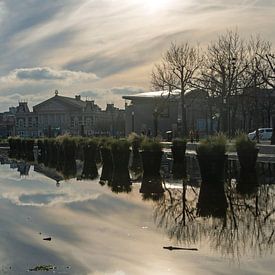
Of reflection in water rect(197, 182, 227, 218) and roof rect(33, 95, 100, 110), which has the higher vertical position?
roof rect(33, 95, 100, 110)

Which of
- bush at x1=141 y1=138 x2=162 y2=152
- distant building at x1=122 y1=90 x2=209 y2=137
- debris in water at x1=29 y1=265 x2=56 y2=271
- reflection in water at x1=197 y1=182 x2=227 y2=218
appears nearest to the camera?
debris in water at x1=29 y1=265 x2=56 y2=271

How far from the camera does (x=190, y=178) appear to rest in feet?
65.6

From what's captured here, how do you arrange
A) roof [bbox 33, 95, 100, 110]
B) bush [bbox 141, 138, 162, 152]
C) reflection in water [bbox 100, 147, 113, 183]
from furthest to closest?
roof [bbox 33, 95, 100, 110], reflection in water [bbox 100, 147, 113, 183], bush [bbox 141, 138, 162, 152]

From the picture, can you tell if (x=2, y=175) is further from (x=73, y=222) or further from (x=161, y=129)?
(x=161, y=129)

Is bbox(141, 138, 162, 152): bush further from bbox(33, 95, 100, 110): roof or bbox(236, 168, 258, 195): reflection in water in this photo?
bbox(33, 95, 100, 110): roof

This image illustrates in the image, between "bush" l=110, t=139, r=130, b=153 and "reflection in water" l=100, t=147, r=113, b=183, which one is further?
"bush" l=110, t=139, r=130, b=153

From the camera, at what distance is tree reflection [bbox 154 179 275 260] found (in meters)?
9.32

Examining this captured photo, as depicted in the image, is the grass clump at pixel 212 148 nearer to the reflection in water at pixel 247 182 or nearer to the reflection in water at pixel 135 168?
the reflection in water at pixel 247 182

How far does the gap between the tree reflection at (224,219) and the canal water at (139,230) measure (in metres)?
0.02

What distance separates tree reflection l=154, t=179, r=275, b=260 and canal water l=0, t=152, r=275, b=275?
0.02m

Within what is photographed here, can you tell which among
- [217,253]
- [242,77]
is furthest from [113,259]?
[242,77]

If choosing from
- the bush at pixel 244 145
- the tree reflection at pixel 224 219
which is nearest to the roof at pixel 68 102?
the bush at pixel 244 145

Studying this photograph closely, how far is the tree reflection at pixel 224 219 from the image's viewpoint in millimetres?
9324

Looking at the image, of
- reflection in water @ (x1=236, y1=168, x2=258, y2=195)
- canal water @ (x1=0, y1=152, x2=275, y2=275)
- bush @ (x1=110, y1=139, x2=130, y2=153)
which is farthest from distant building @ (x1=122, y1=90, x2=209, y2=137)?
canal water @ (x1=0, y1=152, x2=275, y2=275)
